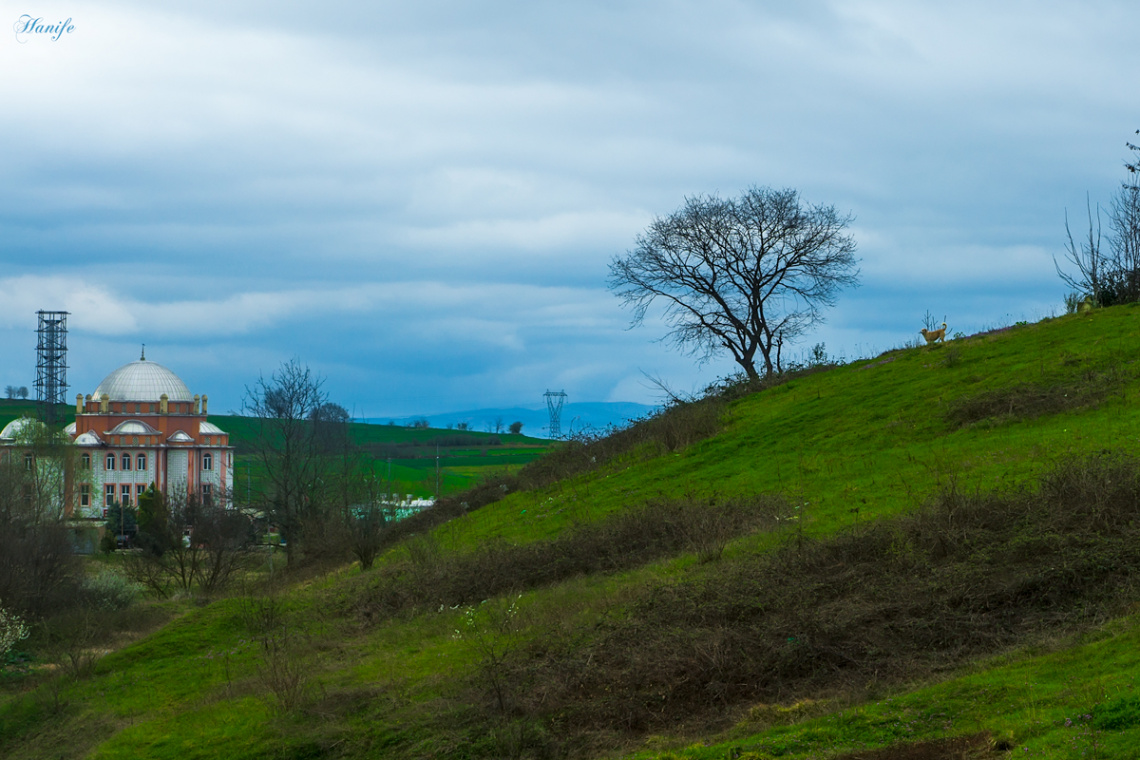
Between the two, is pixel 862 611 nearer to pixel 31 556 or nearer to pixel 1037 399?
pixel 1037 399

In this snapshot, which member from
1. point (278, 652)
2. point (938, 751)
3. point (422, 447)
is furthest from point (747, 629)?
point (422, 447)

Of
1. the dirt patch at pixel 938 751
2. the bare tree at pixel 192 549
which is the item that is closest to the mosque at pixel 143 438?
the bare tree at pixel 192 549

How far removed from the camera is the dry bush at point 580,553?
1975cm

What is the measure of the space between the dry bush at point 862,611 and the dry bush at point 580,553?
4.31 m

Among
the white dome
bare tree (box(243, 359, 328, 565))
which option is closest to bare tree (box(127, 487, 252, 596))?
bare tree (box(243, 359, 328, 565))

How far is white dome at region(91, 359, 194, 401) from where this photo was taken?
110m

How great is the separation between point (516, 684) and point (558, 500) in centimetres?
1624

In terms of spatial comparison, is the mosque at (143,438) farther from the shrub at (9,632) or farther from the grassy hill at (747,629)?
the grassy hill at (747,629)

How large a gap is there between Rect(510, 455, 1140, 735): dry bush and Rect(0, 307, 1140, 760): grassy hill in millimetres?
40

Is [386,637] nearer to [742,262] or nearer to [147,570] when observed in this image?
[147,570]

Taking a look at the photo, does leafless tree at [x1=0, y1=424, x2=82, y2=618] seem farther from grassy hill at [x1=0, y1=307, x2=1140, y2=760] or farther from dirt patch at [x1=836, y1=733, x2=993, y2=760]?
dirt patch at [x1=836, y1=733, x2=993, y2=760]

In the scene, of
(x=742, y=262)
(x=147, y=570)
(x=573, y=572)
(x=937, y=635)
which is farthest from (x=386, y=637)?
(x=742, y=262)

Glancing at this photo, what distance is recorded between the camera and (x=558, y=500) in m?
29.7

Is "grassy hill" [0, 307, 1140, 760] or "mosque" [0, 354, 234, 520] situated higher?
"mosque" [0, 354, 234, 520]
